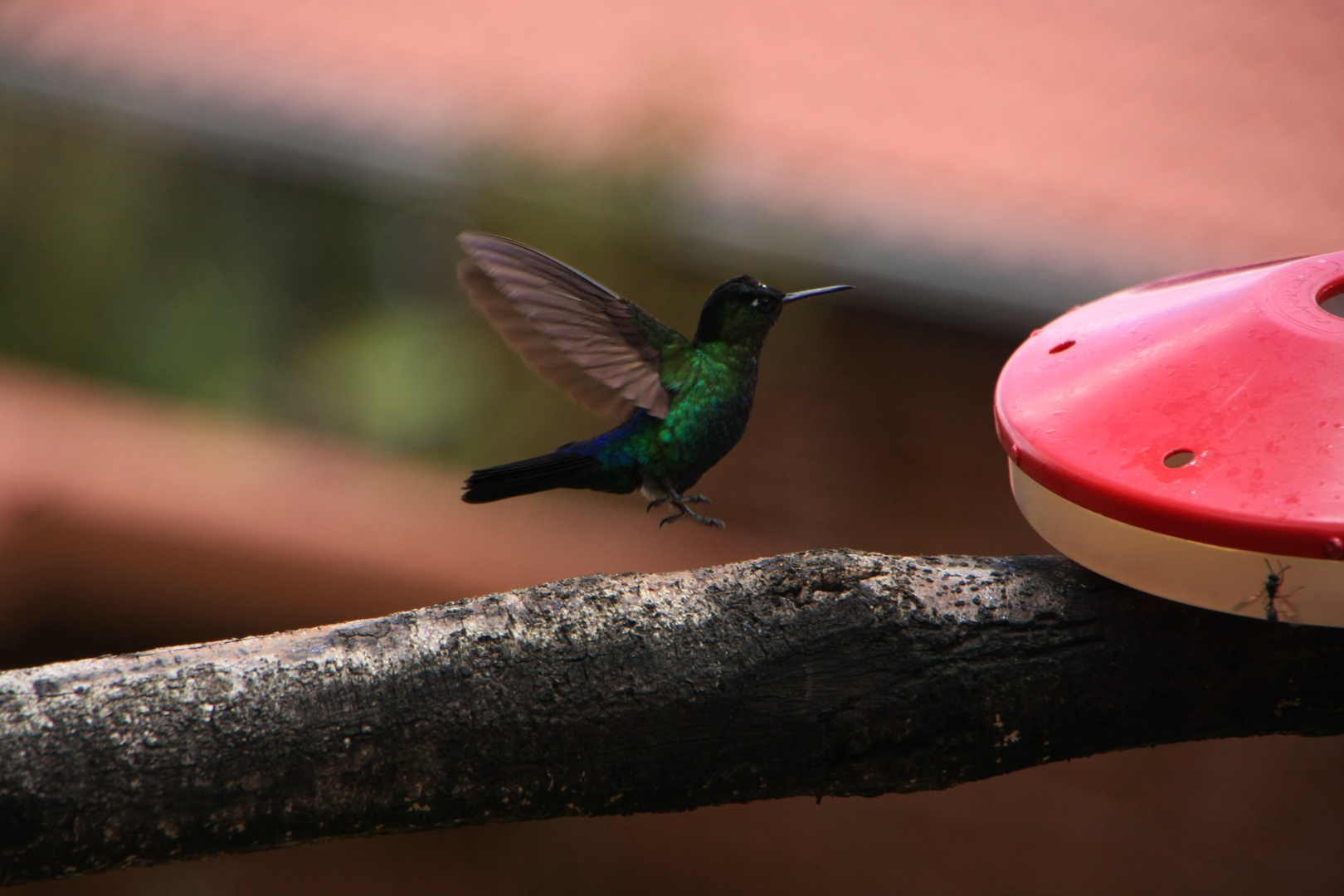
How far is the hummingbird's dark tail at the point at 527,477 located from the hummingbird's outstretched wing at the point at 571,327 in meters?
0.10

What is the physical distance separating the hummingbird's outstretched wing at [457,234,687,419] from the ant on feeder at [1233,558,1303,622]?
1026mm

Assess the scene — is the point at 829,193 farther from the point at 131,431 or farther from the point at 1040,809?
the point at 131,431

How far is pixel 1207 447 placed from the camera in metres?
1.11

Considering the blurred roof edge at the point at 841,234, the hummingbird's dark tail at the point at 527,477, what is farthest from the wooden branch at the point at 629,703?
the blurred roof edge at the point at 841,234

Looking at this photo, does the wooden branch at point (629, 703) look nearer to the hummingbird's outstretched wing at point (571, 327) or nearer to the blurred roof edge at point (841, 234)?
the hummingbird's outstretched wing at point (571, 327)

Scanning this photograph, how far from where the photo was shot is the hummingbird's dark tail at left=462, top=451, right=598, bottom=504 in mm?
1820

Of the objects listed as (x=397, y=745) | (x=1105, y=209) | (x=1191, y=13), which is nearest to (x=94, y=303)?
Answer: (x=1105, y=209)

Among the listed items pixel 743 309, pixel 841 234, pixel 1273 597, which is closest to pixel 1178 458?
pixel 1273 597

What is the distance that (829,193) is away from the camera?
449 centimetres

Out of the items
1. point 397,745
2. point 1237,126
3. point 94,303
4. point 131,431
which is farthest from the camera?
point 94,303

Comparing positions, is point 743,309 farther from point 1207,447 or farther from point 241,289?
point 241,289

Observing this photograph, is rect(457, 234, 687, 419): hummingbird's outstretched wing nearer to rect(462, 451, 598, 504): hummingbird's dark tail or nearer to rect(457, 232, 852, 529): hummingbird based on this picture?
rect(457, 232, 852, 529): hummingbird

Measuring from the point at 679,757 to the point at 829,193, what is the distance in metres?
3.64

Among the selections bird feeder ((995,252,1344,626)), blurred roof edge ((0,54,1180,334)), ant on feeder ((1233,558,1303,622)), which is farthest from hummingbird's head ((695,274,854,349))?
blurred roof edge ((0,54,1180,334))
